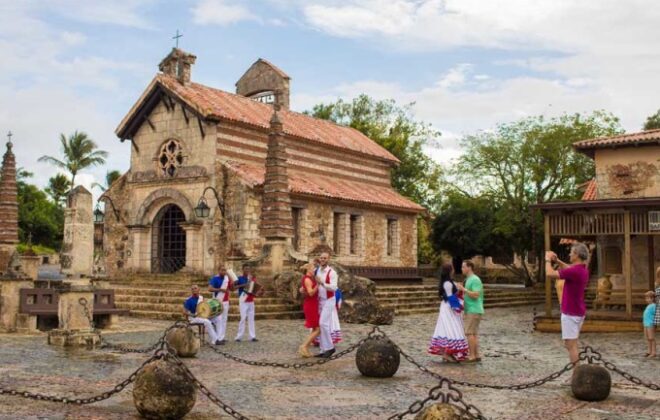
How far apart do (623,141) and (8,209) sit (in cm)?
1872

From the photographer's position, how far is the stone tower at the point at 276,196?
21.5 m

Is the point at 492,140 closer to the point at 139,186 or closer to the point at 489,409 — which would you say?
the point at 139,186

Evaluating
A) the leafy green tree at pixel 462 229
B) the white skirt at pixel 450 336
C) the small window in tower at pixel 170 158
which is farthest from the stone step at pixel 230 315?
the leafy green tree at pixel 462 229

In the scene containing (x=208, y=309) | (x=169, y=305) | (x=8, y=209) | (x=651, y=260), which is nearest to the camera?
(x=208, y=309)

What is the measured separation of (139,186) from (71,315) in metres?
15.9

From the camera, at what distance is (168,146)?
2758cm

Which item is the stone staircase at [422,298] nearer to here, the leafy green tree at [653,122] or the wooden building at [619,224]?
the wooden building at [619,224]

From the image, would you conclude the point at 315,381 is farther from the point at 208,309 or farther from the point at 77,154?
the point at 77,154

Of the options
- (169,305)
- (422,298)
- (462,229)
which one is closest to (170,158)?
(169,305)

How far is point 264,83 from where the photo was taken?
115 ft

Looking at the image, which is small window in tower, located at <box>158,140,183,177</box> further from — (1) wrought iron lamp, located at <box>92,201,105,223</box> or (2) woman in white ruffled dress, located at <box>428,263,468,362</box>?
(2) woman in white ruffled dress, located at <box>428,263,468,362</box>

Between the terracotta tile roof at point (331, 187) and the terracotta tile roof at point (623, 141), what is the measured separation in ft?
29.8

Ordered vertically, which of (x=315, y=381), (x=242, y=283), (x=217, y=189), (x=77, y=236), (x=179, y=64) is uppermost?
(x=179, y=64)

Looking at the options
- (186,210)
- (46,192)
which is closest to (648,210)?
(186,210)
